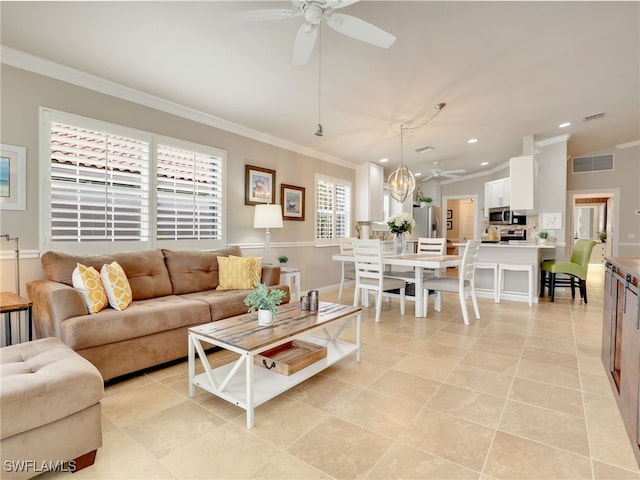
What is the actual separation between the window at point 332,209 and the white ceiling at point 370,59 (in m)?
1.46

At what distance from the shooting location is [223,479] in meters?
1.44

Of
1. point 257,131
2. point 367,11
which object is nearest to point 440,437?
point 367,11

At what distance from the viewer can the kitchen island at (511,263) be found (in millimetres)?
5043

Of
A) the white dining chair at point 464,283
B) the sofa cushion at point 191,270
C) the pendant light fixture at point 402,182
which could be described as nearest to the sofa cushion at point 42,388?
the sofa cushion at point 191,270

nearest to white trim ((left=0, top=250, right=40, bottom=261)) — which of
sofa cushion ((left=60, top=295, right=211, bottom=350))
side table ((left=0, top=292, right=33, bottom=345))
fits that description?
side table ((left=0, top=292, right=33, bottom=345))

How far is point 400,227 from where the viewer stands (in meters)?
4.62

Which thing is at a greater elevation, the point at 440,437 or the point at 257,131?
the point at 257,131

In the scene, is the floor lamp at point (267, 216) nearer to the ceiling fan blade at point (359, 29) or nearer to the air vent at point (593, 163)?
the ceiling fan blade at point (359, 29)

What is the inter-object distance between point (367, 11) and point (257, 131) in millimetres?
2694

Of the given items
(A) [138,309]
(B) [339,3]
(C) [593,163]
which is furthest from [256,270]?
(C) [593,163]

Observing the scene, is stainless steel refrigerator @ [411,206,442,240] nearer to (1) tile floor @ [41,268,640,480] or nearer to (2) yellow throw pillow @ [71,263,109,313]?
(1) tile floor @ [41,268,640,480]

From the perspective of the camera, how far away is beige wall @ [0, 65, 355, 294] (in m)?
2.71

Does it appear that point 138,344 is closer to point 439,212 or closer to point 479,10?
point 479,10

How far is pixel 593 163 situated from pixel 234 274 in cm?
851
